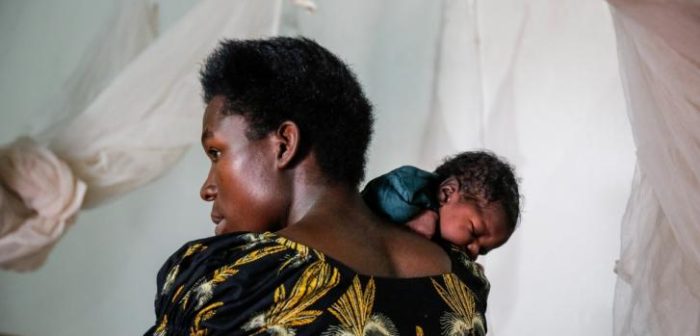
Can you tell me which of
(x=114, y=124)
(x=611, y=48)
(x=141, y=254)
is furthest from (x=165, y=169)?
(x=611, y=48)

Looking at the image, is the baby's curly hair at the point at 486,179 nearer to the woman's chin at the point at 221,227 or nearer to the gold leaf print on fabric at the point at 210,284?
the woman's chin at the point at 221,227

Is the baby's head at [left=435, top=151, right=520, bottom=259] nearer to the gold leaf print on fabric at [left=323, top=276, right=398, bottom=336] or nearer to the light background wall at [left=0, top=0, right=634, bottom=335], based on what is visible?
the gold leaf print on fabric at [left=323, top=276, right=398, bottom=336]

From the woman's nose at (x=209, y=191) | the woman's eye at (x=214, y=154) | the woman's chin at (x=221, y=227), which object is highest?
the woman's eye at (x=214, y=154)

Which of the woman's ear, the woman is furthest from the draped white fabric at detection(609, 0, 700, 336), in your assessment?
the woman's ear

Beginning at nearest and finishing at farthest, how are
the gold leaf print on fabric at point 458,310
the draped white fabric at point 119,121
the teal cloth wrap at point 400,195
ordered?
the gold leaf print on fabric at point 458,310
the teal cloth wrap at point 400,195
the draped white fabric at point 119,121

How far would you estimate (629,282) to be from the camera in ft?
5.64

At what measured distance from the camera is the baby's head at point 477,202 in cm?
132

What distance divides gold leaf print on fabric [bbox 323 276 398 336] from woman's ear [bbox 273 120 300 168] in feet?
0.49

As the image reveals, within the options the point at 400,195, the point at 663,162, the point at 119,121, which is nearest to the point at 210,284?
the point at 400,195

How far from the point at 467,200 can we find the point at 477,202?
21 millimetres

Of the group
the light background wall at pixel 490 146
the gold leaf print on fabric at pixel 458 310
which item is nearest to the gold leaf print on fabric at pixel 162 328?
the gold leaf print on fabric at pixel 458 310

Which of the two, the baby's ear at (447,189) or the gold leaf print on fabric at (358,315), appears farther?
the baby's ear at (447,189)

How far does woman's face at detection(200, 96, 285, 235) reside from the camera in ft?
2.88

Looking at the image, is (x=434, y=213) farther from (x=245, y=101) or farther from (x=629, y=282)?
(x=629, y=282)
